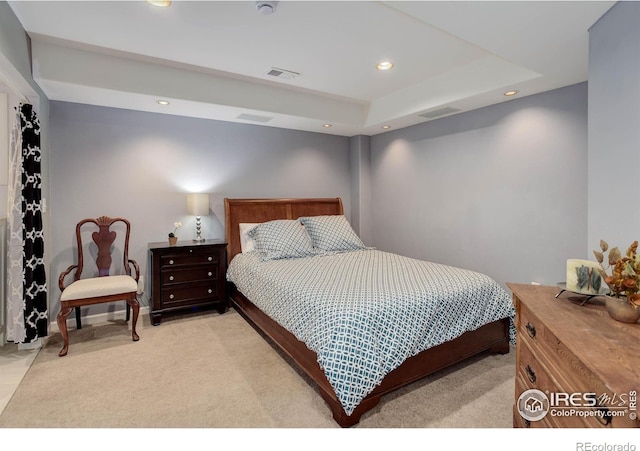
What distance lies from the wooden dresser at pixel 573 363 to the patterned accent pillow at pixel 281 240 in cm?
234

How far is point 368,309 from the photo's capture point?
210 centimetres

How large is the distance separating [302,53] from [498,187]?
2.41 meters

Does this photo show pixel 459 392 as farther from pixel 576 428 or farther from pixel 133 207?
pixel 133 207

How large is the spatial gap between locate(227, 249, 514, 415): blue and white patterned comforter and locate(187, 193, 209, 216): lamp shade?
44.5 inches

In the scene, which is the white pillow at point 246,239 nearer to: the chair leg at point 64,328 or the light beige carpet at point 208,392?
the light beige carpet at point 208,392

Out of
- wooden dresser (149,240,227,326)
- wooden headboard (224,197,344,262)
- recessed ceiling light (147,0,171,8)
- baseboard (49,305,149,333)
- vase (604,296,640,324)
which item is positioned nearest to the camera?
vase (604,296,640,324)

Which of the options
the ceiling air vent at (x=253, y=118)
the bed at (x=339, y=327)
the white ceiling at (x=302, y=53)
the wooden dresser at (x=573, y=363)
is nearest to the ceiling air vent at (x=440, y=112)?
the white ceiling at (x=302, y=53)

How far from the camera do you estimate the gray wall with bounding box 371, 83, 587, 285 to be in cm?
309

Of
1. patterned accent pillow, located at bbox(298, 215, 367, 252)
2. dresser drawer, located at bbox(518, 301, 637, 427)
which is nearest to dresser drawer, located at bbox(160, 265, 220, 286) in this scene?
patterned accent pillow, located at bbox(298, 215, 367, 252)

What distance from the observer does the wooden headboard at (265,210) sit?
418cm

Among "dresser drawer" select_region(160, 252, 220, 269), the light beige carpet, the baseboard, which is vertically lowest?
the light beige carpet

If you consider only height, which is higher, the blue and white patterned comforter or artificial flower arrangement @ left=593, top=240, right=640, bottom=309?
artificial flower arrangement @ left=593, top=240, right=640, bottom=309

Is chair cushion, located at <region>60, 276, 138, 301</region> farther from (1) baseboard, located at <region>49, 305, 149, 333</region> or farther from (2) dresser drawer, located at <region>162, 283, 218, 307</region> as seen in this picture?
(1) baseboard, located at <region>49, 305, 149, 333</region>

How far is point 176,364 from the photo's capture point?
106 inches
